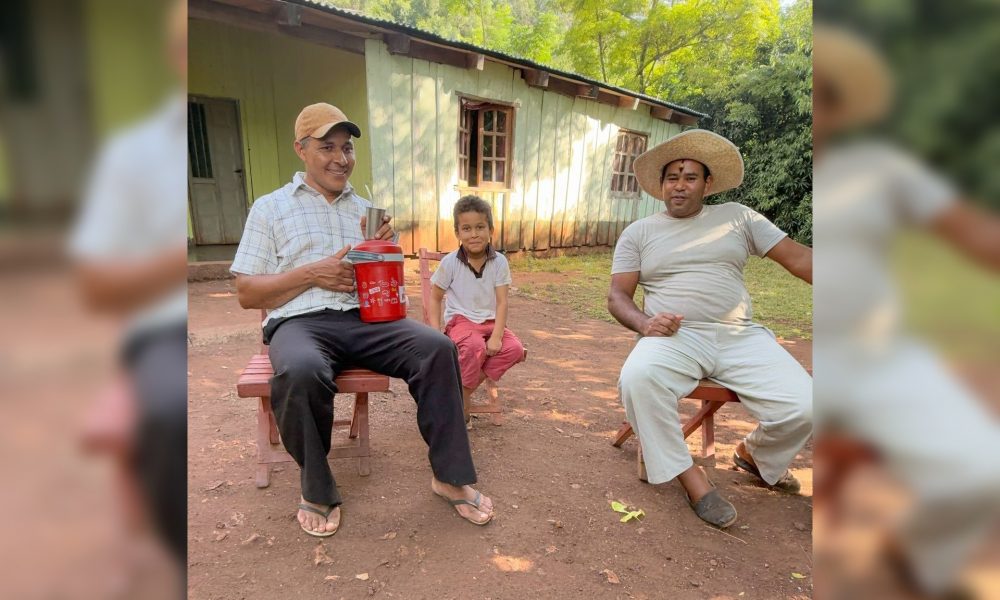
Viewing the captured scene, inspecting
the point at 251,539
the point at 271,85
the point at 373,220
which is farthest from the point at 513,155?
the point at 251,539

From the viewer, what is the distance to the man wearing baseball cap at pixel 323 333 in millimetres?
2143

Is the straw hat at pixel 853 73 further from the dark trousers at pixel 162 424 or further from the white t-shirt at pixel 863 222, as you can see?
the dark trousers at pixel 162 424

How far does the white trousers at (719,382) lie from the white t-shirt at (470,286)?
1015 mm

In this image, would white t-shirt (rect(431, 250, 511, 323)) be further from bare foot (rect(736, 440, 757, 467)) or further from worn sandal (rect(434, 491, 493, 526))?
bare foot (rect(736, 440, 757, 467))

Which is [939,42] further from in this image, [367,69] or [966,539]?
[367,69]

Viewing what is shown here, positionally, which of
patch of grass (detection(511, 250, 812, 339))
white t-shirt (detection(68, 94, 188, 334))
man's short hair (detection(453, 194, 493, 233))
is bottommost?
patch of grass (detection(511, 250, 812, 339))

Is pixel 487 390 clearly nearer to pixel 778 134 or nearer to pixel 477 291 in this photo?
pixel 477 291

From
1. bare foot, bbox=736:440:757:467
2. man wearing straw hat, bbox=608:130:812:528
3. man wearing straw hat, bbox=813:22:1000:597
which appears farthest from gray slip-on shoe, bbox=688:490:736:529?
man wearing straw hat, bbox=813:22:1000:597

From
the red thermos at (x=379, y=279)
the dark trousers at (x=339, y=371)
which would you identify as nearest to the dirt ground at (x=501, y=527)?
the dark trousers at (x=339, y=371)

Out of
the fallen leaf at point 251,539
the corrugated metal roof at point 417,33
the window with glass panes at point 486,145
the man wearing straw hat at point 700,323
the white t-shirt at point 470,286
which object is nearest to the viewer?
the fallen leaf at point 251,539

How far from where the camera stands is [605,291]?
7566mm

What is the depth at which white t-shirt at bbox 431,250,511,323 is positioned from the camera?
3.26 metres

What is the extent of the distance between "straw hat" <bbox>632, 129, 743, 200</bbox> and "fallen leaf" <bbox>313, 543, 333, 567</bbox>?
2.19 metres

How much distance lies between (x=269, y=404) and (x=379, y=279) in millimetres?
743
